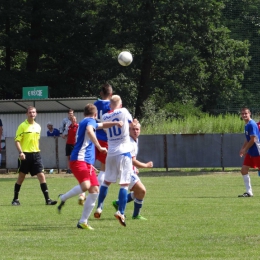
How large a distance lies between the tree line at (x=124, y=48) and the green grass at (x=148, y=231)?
2693 centimetres

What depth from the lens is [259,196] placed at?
16.5 metres

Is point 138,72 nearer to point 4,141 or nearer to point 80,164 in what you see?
point 4,141

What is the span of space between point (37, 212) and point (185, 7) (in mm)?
31617

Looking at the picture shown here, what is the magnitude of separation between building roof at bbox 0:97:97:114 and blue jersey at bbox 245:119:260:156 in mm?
12522

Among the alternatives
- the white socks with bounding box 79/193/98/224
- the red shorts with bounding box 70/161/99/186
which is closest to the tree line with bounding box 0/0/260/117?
the red shorts with bounding box 70/161/99/186

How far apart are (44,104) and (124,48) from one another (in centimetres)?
1532

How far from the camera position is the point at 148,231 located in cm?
1014

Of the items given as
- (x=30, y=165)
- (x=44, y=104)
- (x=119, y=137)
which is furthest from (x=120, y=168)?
(x=44, y=104)

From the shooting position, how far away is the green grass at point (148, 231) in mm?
8242

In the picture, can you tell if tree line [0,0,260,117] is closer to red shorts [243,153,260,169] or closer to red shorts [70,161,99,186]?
red shorts [243,153,260,169]

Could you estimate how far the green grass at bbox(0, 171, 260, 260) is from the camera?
824 cm

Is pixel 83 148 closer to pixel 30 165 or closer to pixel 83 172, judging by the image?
pixel 83 172

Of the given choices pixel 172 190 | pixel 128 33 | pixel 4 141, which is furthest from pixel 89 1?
pixel 172 190

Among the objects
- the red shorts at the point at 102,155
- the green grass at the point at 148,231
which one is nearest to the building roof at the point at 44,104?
the green grass at the point at 148,231
